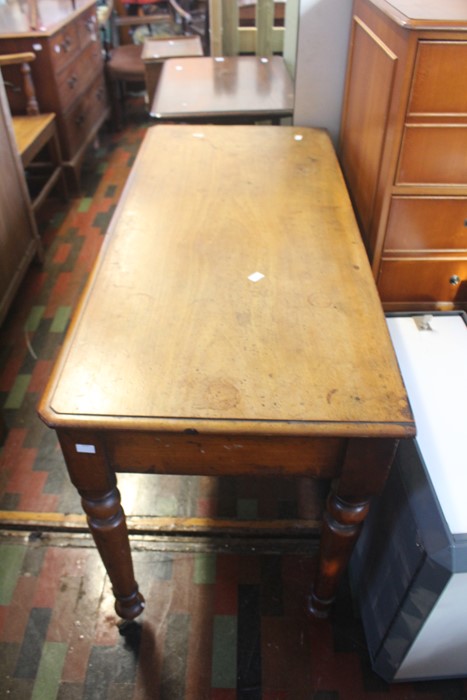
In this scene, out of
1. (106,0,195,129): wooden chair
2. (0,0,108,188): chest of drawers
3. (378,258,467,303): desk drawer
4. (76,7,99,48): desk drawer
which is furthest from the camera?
(106,0,195,129): wooden chair

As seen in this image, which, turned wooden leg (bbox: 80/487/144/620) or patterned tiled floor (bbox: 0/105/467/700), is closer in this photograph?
turned wooden leg (bbox: 80/487/144/620)

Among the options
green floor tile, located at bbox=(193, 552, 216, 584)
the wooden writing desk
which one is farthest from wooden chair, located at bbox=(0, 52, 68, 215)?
green floor tile, located at bbox=(193, 552, 216, 584)

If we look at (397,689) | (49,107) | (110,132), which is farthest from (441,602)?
(110,132)

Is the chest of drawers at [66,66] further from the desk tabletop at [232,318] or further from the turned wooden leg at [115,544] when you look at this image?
the turned wooden leg at [115,544]

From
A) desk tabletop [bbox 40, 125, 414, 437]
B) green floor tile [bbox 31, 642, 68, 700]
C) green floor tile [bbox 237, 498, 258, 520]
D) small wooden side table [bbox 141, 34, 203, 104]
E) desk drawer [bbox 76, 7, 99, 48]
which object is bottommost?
green floor tile [bbox 237, 498, 258, 520]

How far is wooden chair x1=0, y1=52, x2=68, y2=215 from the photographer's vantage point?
9.06ft

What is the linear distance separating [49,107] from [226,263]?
7.96 feet

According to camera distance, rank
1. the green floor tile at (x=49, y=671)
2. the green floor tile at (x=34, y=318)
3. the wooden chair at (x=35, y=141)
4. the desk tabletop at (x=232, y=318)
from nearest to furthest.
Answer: the desk tabletop at (x=232, y=318) < the green floor tile at (x=49, y=671) < the green floor tile at (x=34, y=318) < the wooden chair at (x=35, y=141)

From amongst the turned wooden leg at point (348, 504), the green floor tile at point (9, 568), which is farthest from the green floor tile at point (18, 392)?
the turned wooden leg at point (348, 504)

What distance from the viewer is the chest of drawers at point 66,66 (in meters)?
2.95

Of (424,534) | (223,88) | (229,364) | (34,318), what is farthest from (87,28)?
(424,534)

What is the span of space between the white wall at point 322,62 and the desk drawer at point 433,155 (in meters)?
0.67

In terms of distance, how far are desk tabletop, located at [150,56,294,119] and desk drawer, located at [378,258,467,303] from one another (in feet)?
2.73

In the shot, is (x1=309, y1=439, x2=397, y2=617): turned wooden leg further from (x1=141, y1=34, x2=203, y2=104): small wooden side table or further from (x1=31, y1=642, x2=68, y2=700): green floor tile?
(x1=141, y1=34, x2=203, y2=104): small wooden side table
